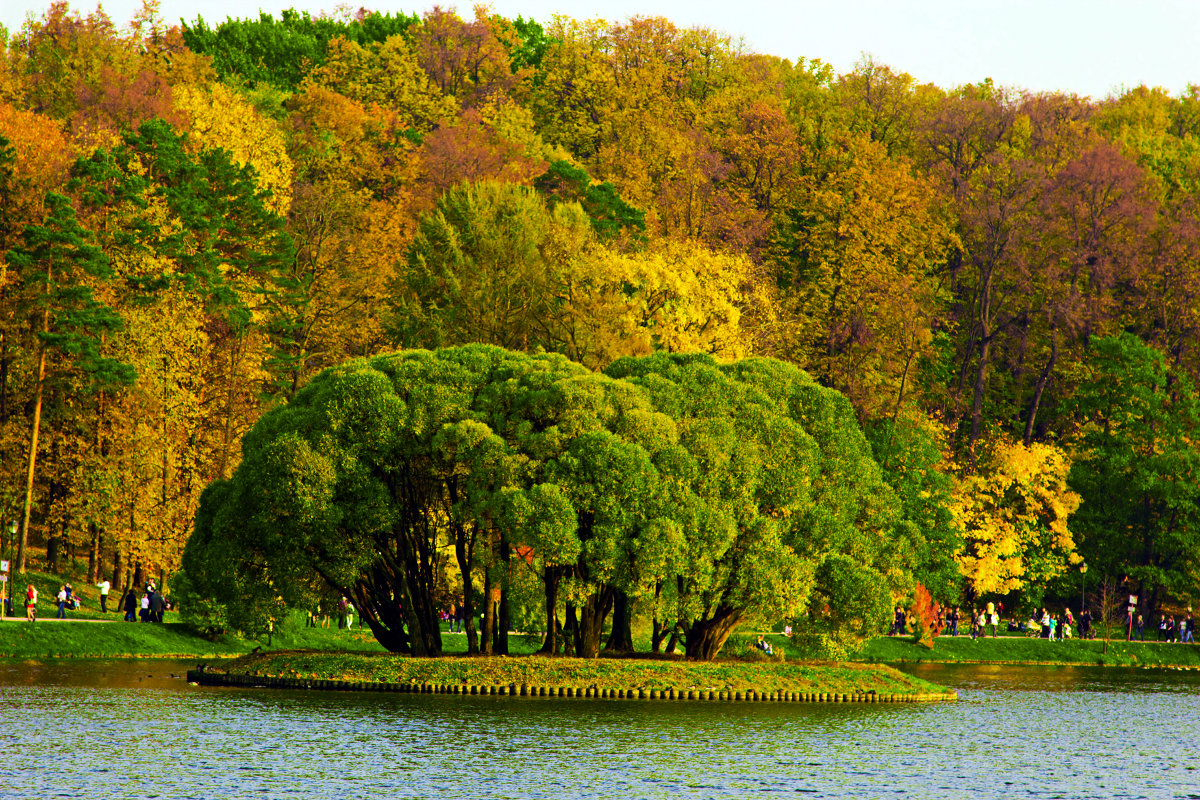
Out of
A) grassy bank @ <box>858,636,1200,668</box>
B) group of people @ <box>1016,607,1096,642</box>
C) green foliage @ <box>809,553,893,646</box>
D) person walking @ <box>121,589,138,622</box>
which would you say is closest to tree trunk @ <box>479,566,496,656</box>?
green foliage @ <box>809,553,893,646</box>

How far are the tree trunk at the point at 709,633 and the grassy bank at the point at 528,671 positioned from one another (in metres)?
2.18

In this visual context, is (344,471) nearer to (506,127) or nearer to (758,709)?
(758,709)

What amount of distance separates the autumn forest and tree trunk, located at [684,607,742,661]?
24.1 ft

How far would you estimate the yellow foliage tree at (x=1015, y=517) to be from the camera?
7725 cm

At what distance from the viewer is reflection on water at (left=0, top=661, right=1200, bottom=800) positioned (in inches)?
1118

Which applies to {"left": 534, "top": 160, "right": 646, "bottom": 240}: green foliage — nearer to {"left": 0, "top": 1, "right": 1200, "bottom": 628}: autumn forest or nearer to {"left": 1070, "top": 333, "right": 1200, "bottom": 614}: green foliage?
{"left": 0, "top": 1, "right": 1200, "bottom": 628}: autumn forest

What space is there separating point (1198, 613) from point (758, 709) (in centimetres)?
4587

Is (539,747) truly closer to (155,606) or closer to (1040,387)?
(155,606)

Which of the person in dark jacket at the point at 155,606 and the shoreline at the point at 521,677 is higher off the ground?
the person in dark jacket at the point at 155,606

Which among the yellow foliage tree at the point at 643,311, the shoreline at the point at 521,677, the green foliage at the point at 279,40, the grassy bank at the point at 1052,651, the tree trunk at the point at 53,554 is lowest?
the shoreline at the point at 521,677

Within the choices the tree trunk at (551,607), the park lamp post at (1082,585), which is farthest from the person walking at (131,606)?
the park lamp post at (1082,585)

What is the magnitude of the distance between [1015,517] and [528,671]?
4375cm

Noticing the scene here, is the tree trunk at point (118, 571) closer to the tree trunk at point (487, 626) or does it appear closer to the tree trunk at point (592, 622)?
the tree trunk at point (487, 626)

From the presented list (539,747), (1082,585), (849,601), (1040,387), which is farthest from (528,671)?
(1040,387)
